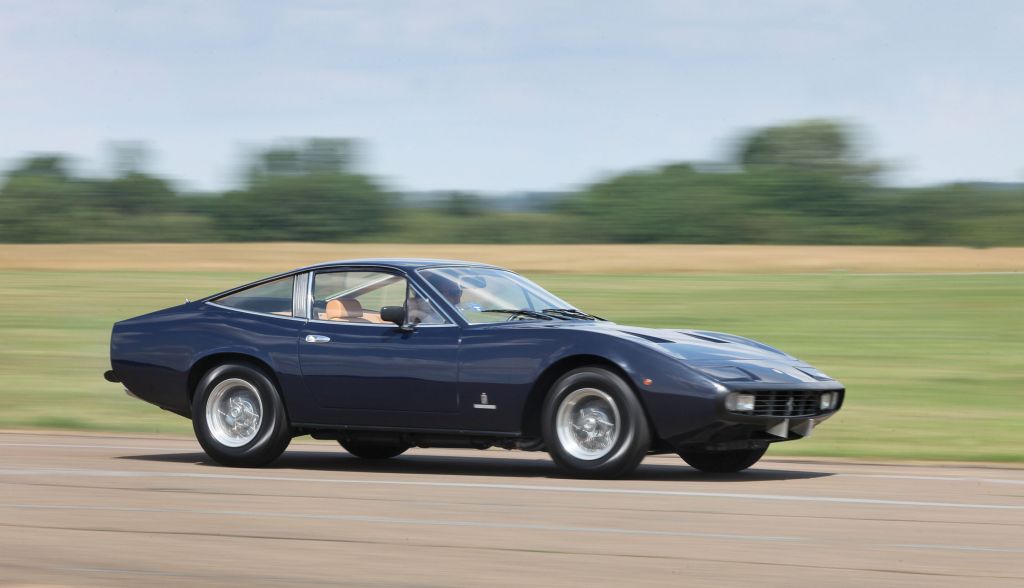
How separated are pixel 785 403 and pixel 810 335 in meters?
13.4

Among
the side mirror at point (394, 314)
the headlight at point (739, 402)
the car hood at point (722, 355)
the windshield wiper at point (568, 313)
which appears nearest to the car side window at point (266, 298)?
the side mirror at point (394, 314)

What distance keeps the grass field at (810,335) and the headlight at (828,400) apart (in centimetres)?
216

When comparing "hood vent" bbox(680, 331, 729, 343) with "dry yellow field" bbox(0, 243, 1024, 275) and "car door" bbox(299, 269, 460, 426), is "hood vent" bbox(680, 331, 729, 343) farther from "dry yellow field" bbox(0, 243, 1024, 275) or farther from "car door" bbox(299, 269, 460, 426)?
"dry yellow field" bbox(0, 243, 1024, 275)

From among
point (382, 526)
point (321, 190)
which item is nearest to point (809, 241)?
point (321, 190)

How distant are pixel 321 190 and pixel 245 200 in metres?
3.22

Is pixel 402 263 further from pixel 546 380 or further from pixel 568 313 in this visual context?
pixel 546 380

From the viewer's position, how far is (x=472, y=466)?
397 inches

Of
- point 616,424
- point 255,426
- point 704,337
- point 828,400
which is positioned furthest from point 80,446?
point 828,400

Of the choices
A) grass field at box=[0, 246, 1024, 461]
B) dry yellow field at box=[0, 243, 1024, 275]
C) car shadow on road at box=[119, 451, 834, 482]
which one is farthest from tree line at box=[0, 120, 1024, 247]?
car shadow on road at box=[119, 451, 834, 482]

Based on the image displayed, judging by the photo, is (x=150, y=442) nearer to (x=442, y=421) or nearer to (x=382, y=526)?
(x=442, y=421)

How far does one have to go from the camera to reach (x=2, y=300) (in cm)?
2975

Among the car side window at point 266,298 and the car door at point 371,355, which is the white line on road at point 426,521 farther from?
the car side window at point 266,298

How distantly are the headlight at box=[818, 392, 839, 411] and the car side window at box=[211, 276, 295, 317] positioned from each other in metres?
3.64

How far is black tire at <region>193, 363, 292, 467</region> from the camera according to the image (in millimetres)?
9742
